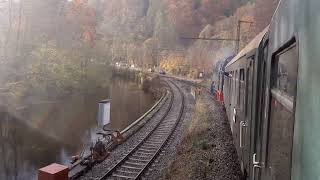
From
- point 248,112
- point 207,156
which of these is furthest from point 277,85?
point 207,156

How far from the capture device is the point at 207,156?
11266 mm

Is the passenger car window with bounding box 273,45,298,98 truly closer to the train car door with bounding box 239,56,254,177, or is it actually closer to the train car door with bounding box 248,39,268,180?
the train car door with bounding box 248,39,268,180

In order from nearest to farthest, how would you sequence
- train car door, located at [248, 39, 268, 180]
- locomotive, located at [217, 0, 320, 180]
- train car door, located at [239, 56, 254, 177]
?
locomotive, located at [217, 0, 320, 180]
train car door, located at [248, 39, 268, 180]
train car door, located at [239, 56, 254, 177]

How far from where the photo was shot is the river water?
49.8ft

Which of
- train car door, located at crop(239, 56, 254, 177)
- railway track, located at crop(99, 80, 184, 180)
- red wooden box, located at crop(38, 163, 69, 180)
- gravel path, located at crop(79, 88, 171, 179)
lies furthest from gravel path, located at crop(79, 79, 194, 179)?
train car door, located at crop(239, 56, 254, 177)

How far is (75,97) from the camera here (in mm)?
38750

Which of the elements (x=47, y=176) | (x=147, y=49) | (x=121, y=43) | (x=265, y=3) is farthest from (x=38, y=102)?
(x=121, y=43)

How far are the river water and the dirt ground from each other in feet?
18.3

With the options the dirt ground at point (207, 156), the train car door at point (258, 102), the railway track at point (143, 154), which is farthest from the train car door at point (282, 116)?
the railway track at point (143, 154)

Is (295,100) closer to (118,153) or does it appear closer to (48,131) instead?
(118,153)

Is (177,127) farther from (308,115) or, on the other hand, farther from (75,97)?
(75,97)

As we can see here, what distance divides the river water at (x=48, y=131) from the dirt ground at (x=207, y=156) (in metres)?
5.59

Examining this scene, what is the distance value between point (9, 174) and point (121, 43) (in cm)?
7324

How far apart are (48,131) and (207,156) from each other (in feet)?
43.2
